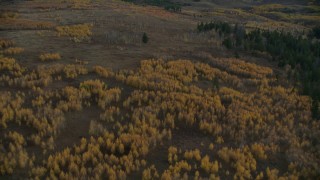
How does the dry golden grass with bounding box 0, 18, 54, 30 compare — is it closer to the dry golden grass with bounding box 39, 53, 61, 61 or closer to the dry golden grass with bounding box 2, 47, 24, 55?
the dry golden grass with bounding box 2, 47, 24, 55

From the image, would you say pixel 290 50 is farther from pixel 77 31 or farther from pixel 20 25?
pixel 20 25

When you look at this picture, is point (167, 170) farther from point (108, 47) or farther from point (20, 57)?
point (108, 47)

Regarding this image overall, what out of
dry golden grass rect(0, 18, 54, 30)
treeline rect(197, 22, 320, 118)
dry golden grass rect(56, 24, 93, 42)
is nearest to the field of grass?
dry golden grass rect(56, 24, 93, 42)

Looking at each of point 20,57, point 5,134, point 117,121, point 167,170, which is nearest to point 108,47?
point 20,57

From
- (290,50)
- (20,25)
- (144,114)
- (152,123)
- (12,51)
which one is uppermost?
(20,25)

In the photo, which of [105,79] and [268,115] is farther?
[105,79]

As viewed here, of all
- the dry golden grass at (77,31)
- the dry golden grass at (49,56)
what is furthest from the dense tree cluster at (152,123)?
the dry golden grass at (77,31)

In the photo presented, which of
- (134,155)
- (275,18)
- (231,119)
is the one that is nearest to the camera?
(134,155)

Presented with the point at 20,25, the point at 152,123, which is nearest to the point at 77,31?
the point at 20,25
